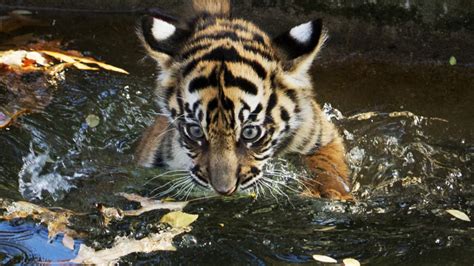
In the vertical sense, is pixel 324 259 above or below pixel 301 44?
below

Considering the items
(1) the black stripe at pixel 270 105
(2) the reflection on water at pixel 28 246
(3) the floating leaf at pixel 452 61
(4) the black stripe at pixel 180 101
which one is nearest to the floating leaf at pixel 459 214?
(1) the black stripe at pixel 270 105

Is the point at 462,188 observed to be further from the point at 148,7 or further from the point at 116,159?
the point at 148,7

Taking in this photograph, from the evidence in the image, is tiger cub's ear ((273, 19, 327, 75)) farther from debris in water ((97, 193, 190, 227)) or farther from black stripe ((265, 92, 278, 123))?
debris in water ((97, 193, 190, 227))

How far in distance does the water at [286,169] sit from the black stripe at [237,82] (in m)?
0.63

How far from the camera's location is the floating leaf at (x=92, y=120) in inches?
194

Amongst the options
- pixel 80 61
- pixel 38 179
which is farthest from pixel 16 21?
pixel 38 179

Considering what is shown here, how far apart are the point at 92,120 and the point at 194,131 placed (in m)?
1.41

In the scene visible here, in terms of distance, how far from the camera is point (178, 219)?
12.4ft

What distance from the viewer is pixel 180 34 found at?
3977 millimetres

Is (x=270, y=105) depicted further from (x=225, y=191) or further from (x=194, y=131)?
(x=225, y=191)

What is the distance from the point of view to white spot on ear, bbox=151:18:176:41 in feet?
12.7

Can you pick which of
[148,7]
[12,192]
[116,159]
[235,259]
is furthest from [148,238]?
[148,7]

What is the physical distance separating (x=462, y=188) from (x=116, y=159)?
6.11 feet

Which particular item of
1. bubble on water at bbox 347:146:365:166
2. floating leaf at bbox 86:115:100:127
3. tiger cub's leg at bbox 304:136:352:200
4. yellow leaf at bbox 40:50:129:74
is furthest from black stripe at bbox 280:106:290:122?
yellow leaf at bbox 40:50:129:74
